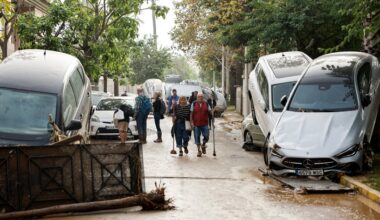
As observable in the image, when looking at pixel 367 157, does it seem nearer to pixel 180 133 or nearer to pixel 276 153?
pixel 276 153

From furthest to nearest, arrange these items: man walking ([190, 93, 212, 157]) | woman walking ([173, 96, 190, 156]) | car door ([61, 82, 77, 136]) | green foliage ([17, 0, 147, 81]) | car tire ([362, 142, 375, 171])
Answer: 1. green foliage ([17, 0, 147, 81])
2. woman walking ([173, 96, 190, 156])
3. man walking ([190, 93, 212, 157])
4. car tire ([362, 142, 375, 171])
5. car door ([61, 82, 77, 136])

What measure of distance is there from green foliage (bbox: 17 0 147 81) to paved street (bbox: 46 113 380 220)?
796 cm

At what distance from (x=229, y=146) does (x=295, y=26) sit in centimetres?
457

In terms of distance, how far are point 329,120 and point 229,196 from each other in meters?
3.56

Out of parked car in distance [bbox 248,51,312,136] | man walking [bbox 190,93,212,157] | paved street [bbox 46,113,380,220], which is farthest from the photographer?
man walking [bbox 190,93,212,157]

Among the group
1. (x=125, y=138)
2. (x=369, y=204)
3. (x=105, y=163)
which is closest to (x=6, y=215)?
(x=105, y=163)

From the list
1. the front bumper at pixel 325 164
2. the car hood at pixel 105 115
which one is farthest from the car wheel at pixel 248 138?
the front bumper at pixel 325 164

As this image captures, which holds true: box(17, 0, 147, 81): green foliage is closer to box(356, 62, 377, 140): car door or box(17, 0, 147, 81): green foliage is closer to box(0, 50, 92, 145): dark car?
box(0, 50, 92, 145): dark car

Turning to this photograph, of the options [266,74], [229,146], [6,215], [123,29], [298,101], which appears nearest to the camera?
[6,215]

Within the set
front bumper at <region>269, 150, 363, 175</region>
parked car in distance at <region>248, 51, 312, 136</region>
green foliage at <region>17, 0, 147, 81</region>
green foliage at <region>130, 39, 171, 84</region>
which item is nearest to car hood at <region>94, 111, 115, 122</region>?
green foliage at <region>17, 0, 147, 81</region>

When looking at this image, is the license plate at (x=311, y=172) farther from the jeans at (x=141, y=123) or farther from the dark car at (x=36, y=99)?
the jeans at (x=141, y=123)

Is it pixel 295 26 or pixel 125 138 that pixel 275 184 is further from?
pixel 295 26

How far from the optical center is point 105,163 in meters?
10.1

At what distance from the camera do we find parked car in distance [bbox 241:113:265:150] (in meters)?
19.2
